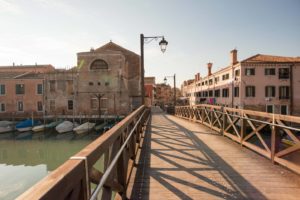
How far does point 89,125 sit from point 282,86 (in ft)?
88.4

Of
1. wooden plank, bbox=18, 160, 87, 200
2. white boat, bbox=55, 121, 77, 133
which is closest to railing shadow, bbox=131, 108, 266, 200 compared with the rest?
wooden plank, bbox=18, 160, 87, 200

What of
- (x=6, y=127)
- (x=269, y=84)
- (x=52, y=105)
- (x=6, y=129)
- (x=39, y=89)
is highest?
(x=269, y=84)

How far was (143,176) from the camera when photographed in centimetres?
390

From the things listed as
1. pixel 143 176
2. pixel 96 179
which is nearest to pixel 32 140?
pixel 143 176

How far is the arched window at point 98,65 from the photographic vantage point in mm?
31469

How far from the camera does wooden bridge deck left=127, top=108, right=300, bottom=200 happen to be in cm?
317

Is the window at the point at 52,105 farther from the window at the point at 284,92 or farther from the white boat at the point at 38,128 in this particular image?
→ the window at the point at 284,92

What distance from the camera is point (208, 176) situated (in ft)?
12.5

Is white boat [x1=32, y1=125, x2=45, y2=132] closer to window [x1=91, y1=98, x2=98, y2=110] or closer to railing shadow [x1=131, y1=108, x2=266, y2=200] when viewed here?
window [x1=91, y1=98, x2=98, y2=110]

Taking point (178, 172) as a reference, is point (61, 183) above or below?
above

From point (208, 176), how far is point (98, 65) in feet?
99.3

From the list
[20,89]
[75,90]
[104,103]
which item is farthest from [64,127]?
[20,89]

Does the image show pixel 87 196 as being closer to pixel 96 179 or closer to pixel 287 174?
pixel 96 179

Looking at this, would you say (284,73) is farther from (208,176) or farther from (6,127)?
(6,127)
